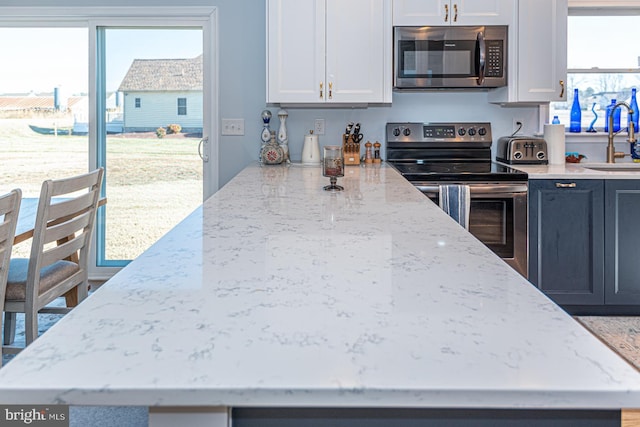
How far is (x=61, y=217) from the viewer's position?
235 cm

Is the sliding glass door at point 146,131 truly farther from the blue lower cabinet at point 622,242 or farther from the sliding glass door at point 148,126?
the blue lower cabinet at point 622,242

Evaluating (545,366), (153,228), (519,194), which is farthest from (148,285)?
(153,228)

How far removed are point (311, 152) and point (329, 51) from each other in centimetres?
62

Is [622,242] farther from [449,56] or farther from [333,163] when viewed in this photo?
[333,163]

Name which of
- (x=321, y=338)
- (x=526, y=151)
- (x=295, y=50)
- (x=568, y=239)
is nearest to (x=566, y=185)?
(x=568, y=239)

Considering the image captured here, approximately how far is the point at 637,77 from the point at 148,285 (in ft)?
13.3

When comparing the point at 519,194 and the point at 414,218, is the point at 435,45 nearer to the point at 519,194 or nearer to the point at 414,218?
the point at 519,194

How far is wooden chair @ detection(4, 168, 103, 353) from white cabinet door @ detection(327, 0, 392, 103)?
1.63m

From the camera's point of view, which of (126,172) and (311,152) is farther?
(126,172)

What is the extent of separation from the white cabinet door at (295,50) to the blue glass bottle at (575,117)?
1676 mm

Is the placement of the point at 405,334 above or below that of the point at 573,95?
below

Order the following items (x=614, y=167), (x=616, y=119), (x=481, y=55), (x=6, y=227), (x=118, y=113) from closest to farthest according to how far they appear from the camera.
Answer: (x=6, y=227) < (x=481, y=55) < (x=614, y=167) < (x=616, y=119) < (x=118, y=113)

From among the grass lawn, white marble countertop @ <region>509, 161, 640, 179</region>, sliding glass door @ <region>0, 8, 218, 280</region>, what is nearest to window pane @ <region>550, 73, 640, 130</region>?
white marble countertop @ <region>509, 161, 640, 179</region>

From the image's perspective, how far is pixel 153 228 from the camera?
437 cm
